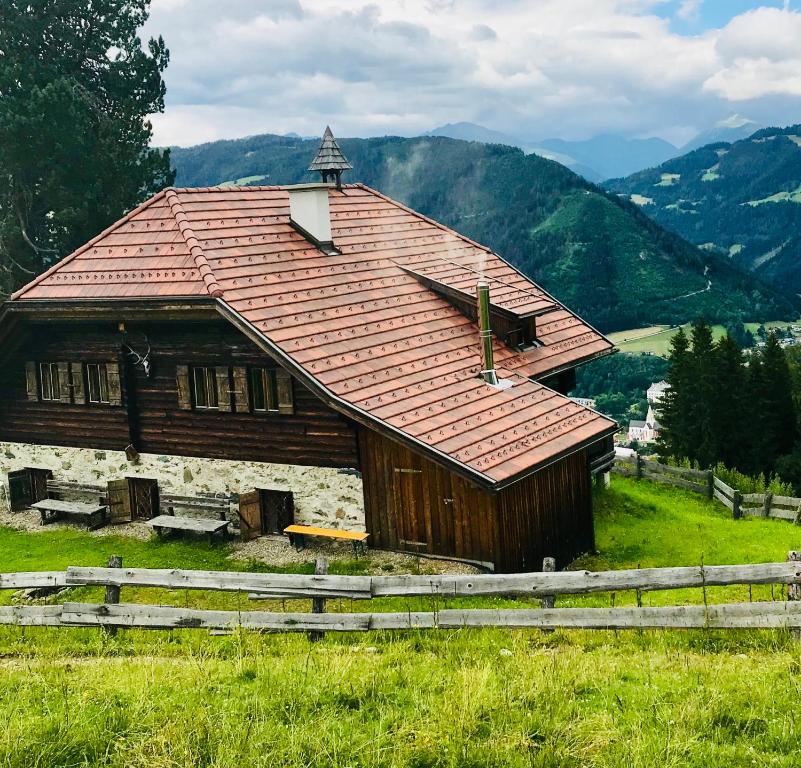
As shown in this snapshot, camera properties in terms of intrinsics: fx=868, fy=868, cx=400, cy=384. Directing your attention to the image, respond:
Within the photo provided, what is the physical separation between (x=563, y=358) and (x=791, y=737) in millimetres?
15276

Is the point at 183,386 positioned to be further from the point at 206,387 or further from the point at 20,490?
the point at 20,490

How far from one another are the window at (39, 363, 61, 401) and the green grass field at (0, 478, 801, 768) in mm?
10640

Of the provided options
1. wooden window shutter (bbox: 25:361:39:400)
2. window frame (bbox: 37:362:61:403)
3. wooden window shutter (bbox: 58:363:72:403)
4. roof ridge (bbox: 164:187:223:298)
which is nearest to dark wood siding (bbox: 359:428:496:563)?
roof ridge (bbox: 164:187:223:298)

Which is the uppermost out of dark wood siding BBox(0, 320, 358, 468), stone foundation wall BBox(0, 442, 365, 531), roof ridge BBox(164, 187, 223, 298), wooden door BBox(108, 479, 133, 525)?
roof ridge BBox(164, 187, 223, 298)

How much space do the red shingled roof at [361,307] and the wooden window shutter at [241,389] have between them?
4.78ft

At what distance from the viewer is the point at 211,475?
18.3 m

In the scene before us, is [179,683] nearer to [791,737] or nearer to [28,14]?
[791,737]

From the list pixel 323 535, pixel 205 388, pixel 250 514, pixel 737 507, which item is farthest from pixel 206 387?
pixel 737 507

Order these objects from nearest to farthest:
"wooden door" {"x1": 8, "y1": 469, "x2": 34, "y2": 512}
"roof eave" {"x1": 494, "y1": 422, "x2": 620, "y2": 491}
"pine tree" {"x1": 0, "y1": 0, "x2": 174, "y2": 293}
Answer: "roof eave" {"x1": 494, "y1": 422, "x2": 620, "y2": 491} < "wooden door" {"x1": 8, "y1": 469, "x2": 34, "y2": 512} < "pine tree" {"x1": 0, "y1": 0, "x2": 174, "y2": 293}

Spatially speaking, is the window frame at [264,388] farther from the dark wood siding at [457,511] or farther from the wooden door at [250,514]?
the dark wood siding at [457,511]

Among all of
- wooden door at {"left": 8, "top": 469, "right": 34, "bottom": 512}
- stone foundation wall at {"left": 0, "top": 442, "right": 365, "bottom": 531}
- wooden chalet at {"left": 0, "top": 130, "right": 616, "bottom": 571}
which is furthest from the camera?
wooden door at {"left": 8, "top": 469, "right": 34, "bottom": 512}

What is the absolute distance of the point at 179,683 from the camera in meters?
7.94

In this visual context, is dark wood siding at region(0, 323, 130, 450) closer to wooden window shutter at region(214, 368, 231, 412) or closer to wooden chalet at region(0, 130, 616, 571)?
wooden chalet at region(0, 130, 616, 571)

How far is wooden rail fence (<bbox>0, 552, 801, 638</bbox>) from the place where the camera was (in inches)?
359
